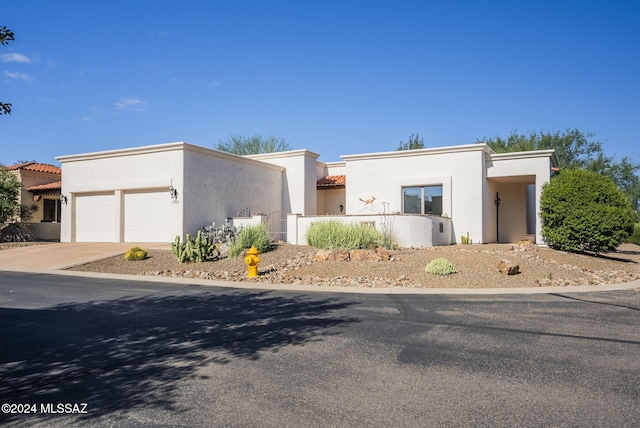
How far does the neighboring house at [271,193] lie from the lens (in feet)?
65.1

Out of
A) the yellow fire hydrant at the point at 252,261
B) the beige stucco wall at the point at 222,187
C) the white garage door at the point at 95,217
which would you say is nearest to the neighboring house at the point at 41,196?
the white garage door at the point at 95,217

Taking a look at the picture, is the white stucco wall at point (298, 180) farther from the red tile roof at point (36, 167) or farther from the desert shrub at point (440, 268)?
the red tile roof at point (36, 167)

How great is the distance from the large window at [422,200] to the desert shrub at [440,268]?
9.07 metres

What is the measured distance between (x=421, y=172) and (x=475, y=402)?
18.7 metres

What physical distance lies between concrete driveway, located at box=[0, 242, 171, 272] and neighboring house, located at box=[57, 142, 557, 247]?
3.41 ft

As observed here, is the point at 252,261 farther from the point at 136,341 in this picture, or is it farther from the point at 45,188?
the point at 45,188

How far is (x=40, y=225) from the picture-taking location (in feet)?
88.5

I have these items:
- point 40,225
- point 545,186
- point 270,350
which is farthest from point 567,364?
point 40,225

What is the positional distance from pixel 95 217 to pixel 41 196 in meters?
9.10

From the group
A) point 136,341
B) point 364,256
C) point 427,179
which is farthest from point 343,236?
point 136,341

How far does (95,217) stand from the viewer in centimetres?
2262

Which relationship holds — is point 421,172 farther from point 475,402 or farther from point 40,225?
point 40,225

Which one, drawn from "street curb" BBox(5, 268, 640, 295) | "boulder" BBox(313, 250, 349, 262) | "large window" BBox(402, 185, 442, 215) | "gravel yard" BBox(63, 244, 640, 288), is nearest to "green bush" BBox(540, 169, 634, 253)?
"gravel yard" BBox(63, 244, 640, 288)

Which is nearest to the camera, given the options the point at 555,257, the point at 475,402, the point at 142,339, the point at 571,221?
the point at 475,402
